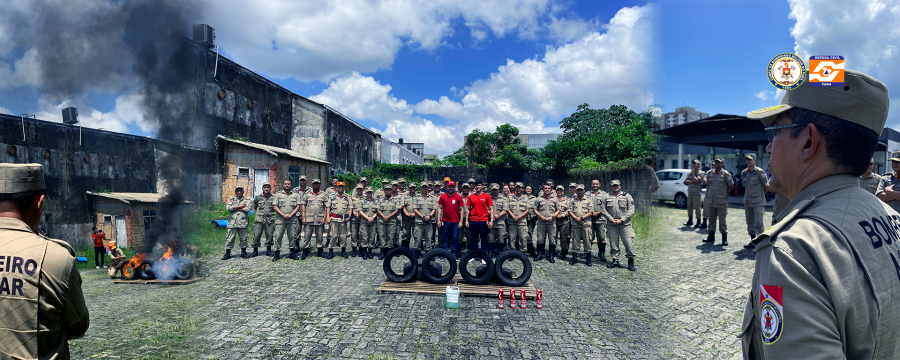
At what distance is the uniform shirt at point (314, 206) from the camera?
1002 cm

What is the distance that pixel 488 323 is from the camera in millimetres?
5059

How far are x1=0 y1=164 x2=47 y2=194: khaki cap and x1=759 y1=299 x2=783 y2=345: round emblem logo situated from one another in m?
3.52

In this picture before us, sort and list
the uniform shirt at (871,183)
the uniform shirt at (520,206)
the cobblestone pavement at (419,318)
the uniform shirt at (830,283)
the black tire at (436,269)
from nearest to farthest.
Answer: the uniform shirt at (830,283) < the cobblestone pavement at (419,318) < the black tire at (436,269) < the uniform shirt at (871,183) < the uniform shirt at (520,206)

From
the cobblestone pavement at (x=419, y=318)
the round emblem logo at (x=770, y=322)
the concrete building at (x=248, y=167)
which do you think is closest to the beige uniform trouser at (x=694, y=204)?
the cobblestone pavement at (x=419, y=318)

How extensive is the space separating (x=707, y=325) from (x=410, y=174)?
2164cm

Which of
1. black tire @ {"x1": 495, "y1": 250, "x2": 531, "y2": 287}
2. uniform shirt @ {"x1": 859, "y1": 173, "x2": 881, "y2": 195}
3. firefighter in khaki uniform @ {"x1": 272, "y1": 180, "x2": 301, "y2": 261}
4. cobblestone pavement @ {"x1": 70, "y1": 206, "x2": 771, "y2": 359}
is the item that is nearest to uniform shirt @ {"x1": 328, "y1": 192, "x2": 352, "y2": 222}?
firefighter in khaki uniform @ {"x1": 272, "y1": 180, "x2": 301, "y2": 261}

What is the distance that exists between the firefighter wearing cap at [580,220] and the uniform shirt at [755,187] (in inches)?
128

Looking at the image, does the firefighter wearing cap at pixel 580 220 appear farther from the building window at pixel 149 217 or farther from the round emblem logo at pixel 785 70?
the building window at pixel 149 217

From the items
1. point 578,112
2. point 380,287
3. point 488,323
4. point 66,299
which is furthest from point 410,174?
point 66,299

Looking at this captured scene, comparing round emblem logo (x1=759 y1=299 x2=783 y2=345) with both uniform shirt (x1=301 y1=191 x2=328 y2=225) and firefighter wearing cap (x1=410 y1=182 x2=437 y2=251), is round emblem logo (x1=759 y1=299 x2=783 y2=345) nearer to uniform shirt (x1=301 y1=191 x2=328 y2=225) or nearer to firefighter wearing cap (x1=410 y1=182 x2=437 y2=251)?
firefighter wearing cap (x1=410 y1=182 x2=437 y2=251)

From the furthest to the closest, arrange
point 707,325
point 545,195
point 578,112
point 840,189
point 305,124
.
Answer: point 305,124, point 578,112, point 545,195, point 707,325, point 840,189

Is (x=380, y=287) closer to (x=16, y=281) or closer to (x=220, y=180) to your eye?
(x=16, y=281)

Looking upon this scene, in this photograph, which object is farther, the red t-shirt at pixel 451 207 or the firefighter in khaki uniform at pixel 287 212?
the red t-shirt at pixel 451 207

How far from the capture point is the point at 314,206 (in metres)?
10.1
